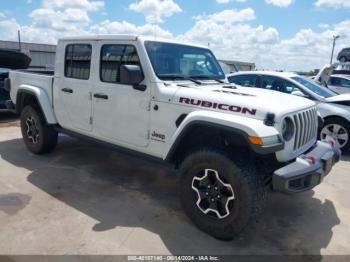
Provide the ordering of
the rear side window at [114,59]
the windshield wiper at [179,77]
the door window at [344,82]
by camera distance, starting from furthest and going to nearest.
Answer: the door window at [344,82] < the rear side window at [114,59] < the windshield wiper at [179,77]

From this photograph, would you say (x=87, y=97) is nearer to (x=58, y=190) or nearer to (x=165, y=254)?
(x=58, y=190)

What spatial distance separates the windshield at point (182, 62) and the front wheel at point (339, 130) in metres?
3.04

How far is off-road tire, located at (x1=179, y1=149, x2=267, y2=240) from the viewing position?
3.00 m

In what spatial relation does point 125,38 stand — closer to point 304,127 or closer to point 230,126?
point 230,126

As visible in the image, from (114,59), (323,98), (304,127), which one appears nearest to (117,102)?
(114,59)

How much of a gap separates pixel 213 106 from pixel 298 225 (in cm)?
170

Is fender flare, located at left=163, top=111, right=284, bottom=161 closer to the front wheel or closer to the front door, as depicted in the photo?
the front door

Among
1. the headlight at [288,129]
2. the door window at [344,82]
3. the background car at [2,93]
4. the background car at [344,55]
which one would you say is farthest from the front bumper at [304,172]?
the background car at [344,55]

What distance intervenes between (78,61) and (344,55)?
18.2 m

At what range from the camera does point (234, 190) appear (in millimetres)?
3057

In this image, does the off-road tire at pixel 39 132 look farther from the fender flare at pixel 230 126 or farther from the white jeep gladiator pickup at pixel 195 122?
the fender flare at pixel 230 126

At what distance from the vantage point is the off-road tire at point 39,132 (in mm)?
5418

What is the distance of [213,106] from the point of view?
3.26 meters

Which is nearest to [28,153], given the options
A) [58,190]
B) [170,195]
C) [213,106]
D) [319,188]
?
[58,190]
